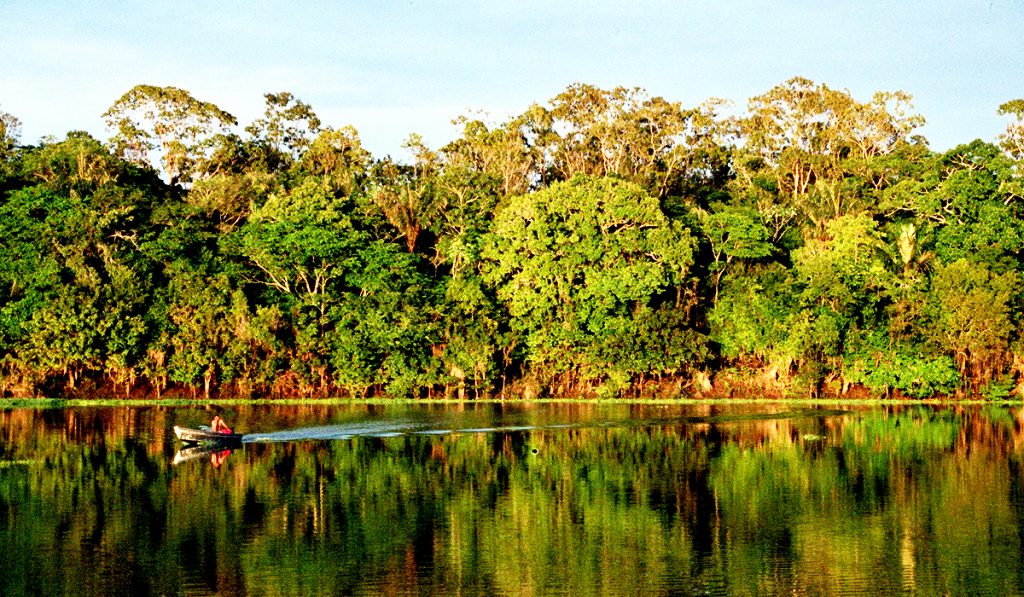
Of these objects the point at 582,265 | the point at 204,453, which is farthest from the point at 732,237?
→ the point at 204,453

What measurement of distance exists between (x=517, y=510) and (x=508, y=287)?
35.7 m

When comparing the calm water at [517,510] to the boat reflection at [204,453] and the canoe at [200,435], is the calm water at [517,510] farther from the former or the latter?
the canoe at [200,435]

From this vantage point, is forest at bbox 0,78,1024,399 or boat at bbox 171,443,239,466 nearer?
boat at bbox 171,443,239,466

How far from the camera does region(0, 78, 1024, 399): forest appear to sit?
5791cm

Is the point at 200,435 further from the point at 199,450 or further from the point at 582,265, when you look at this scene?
the point at 582,265

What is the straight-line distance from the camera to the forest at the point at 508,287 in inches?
2280

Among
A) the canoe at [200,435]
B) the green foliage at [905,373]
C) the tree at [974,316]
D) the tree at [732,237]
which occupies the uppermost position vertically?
the tree at [732,237]

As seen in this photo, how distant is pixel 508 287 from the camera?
202ft

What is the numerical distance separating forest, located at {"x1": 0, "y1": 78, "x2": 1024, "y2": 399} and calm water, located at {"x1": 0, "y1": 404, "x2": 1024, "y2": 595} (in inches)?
545

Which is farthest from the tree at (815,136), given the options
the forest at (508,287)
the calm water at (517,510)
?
the calm water at (517,510)

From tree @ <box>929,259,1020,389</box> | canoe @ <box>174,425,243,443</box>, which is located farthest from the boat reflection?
tree @ <box>929,259,1020,389</box>

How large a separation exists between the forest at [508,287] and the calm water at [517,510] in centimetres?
1385

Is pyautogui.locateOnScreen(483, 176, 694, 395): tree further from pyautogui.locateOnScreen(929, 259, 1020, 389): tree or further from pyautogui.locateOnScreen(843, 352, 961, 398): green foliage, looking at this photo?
pyautogui.locateOnScreen(929, 259, 1020, 389): tree

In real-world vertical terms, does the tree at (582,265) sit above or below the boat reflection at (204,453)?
above
